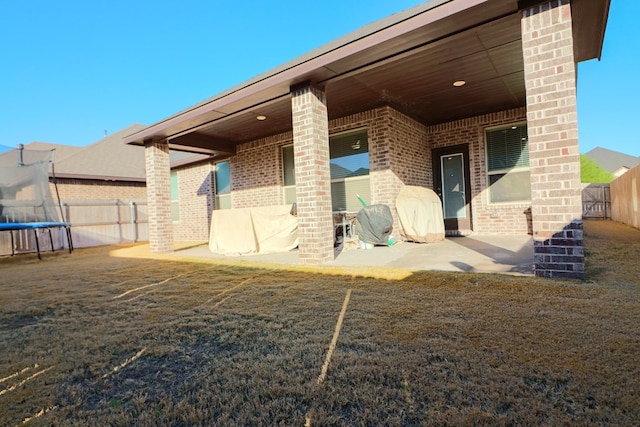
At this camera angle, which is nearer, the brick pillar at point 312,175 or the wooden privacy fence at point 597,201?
the brick pillar at point 312,175

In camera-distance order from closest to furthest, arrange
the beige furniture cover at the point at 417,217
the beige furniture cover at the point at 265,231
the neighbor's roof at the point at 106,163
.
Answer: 1. the beige furniture cover at the point at 265,231
2. the beige furniture cover at the point at 417,217
3. the neighbor's roof at the point at 106,163

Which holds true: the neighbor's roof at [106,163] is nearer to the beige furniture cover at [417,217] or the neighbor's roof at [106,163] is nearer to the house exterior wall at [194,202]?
the house exterior wall at [194,202]

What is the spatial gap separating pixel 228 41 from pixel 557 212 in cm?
1539

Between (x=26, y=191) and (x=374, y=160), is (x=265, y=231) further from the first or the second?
(x=26, y=191)

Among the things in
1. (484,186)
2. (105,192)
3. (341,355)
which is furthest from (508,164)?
(105,192)

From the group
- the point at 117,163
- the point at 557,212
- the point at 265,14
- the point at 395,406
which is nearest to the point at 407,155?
the point at 557,212

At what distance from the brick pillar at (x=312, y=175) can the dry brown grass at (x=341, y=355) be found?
1.54 m

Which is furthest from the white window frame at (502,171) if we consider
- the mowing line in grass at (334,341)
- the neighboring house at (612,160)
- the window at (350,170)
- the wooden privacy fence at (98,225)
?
the neighboring house at (612,160)

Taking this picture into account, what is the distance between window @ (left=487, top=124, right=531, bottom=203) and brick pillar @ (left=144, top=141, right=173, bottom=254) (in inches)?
289

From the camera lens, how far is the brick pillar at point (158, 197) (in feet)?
23.8

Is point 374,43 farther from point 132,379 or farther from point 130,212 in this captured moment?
point 130,212

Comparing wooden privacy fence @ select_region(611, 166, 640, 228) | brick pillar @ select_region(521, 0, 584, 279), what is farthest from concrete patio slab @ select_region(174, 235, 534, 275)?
wooden privacy fence @ select_region(611, 166, 640, 228)

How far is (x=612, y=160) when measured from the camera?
32.0 metres

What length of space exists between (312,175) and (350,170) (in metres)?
2.93
